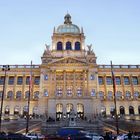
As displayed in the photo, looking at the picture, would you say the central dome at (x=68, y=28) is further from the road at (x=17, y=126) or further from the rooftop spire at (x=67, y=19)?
the road at (x=17, y=126)

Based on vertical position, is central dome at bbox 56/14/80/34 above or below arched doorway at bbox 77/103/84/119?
above

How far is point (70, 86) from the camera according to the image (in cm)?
6488

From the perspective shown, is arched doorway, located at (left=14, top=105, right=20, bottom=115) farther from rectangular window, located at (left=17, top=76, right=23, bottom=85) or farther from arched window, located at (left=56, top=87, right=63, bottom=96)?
arched window, located at (left=56, top=87, right=63, bottom=96)

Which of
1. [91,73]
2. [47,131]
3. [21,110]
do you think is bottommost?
[47,131]

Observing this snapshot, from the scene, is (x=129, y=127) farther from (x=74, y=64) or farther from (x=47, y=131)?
(x=74, y=64)

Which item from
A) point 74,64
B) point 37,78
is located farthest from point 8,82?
point 74,64

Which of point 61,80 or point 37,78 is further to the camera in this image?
point 37,78

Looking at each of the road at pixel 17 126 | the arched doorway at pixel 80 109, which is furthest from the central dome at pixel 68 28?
the road at pixel 17 126

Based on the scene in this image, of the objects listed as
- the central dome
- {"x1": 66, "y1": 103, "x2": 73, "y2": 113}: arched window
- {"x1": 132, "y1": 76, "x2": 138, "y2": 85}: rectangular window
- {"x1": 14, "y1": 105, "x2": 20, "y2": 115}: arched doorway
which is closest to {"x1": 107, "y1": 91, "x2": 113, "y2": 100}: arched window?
{"x1": 132, "y1": 76, "x2": 138, "y2": 85}: rectangular window

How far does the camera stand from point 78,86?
2552 inches

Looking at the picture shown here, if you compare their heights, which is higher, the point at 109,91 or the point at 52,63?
the point at 52,63

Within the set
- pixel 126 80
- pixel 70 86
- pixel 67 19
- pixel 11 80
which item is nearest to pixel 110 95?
pixel 126 80

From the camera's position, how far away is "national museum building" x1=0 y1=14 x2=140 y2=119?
62156 mm

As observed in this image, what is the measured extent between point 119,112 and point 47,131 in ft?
89.5
